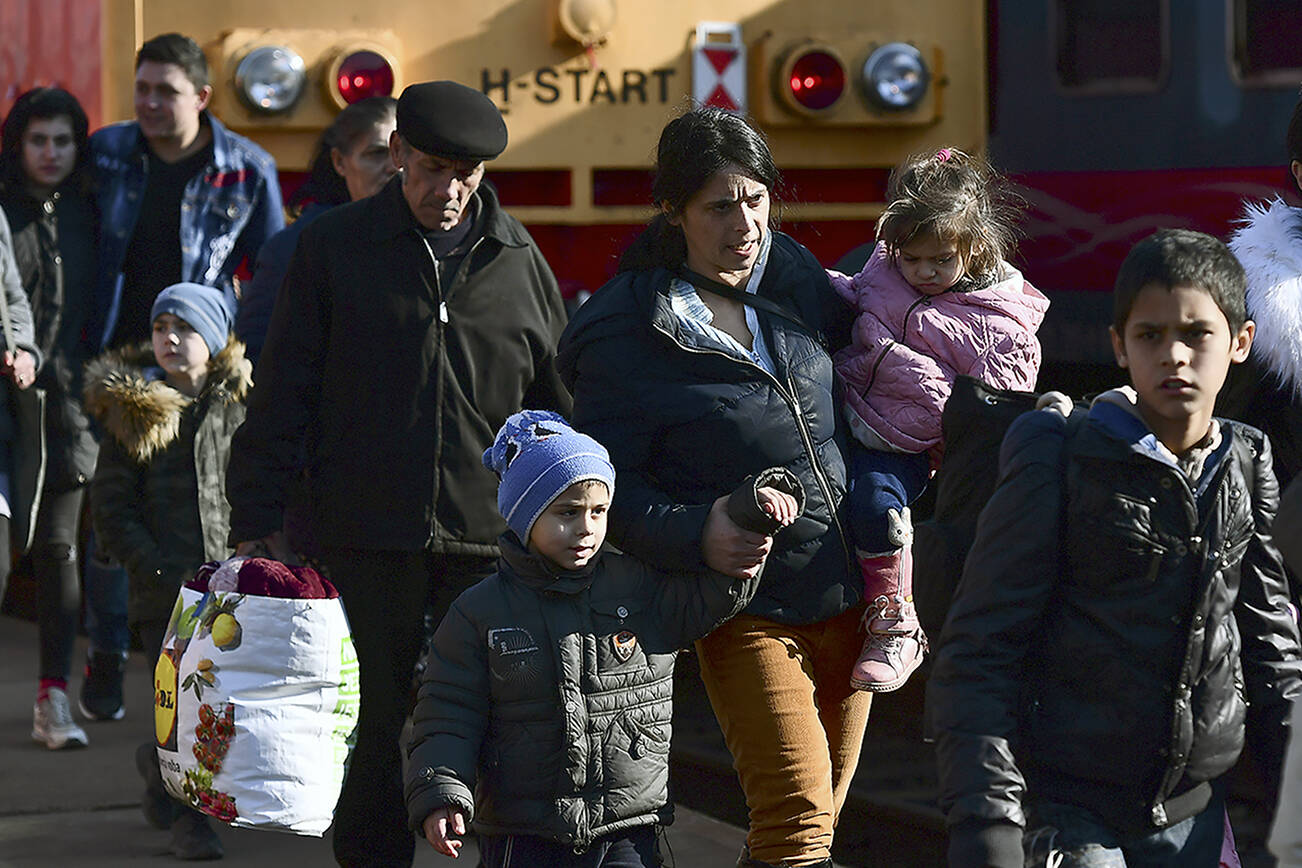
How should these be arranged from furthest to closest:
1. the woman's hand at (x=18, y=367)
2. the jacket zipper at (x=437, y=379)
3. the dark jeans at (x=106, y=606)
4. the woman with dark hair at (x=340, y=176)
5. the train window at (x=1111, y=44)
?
1. the train window at (x=1111, y=44)
2. the dark jeans at (x=106, y=606)
3. the woman's hand at (x=18, y=367)
4. the woman with dark hair at (x=340, y=176)
5. the jacket zipper at (x=437, y=379)

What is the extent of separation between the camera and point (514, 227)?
4.90 meters

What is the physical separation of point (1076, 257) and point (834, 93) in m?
0.92

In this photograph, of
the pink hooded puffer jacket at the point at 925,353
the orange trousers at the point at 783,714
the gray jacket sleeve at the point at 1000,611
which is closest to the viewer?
the gray jacket sleeve at the point at 1000,611

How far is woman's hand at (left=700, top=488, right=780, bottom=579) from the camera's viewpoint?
3684 millimetres

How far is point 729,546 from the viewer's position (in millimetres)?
3697

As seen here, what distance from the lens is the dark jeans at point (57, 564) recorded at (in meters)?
6.51

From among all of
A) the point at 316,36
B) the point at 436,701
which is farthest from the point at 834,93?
the point at 436,701

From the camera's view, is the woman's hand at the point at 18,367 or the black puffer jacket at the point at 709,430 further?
the woman's hand at the point at 18,367

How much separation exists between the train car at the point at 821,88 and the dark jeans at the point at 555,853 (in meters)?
3.74

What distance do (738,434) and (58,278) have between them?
3130mm

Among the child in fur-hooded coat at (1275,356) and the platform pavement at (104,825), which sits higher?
the child in fur-hooded coat at (1275,356)

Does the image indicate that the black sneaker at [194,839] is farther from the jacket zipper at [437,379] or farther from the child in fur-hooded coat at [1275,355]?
the child in fur-hooded coat at [1275,355]

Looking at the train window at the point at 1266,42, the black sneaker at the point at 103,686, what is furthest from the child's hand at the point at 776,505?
the train window at the point at 1266,42

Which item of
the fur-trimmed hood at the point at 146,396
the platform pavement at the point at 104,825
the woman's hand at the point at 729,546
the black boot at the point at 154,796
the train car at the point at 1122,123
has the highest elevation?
the train car at the point at 1122,123
